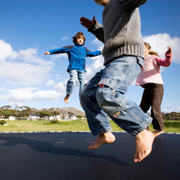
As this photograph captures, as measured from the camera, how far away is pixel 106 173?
2.42 ft

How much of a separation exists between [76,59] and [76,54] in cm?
11

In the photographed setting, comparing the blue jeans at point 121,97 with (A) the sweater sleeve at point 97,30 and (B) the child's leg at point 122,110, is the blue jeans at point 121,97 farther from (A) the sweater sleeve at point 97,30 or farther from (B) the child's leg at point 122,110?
(A) the sweater sleeve at point 97,30

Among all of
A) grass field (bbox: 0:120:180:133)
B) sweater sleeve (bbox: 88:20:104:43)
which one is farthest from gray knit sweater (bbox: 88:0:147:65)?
grass field (bbox: 0:120:180:133)

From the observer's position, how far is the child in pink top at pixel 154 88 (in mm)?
1970

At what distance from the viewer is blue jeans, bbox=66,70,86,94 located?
265cm

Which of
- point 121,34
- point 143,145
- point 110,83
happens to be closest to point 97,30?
point 121,34

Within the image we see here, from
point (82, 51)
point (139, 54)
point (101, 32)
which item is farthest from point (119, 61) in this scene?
point (82, 51)

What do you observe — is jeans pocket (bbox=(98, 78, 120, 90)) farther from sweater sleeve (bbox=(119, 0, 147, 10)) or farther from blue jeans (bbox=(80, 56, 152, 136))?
sweater sleeve (bbox=(119, 0, 147, 10))

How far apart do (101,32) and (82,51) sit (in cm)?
162

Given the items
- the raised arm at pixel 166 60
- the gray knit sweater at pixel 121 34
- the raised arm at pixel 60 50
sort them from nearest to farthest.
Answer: the gray knit sweater at pixel 121 34 → the raised arm at pixel 166 60 → the raised arm at pixel 60 50

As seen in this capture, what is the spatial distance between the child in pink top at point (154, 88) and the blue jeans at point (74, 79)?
95cm

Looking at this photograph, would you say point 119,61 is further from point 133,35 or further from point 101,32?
point 101,32

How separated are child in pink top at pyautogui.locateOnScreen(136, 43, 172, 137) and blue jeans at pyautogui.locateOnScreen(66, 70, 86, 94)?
3.10 ft

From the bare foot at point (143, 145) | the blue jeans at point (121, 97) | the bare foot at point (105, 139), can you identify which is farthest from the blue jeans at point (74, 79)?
the bare foot at point (143, 145)
